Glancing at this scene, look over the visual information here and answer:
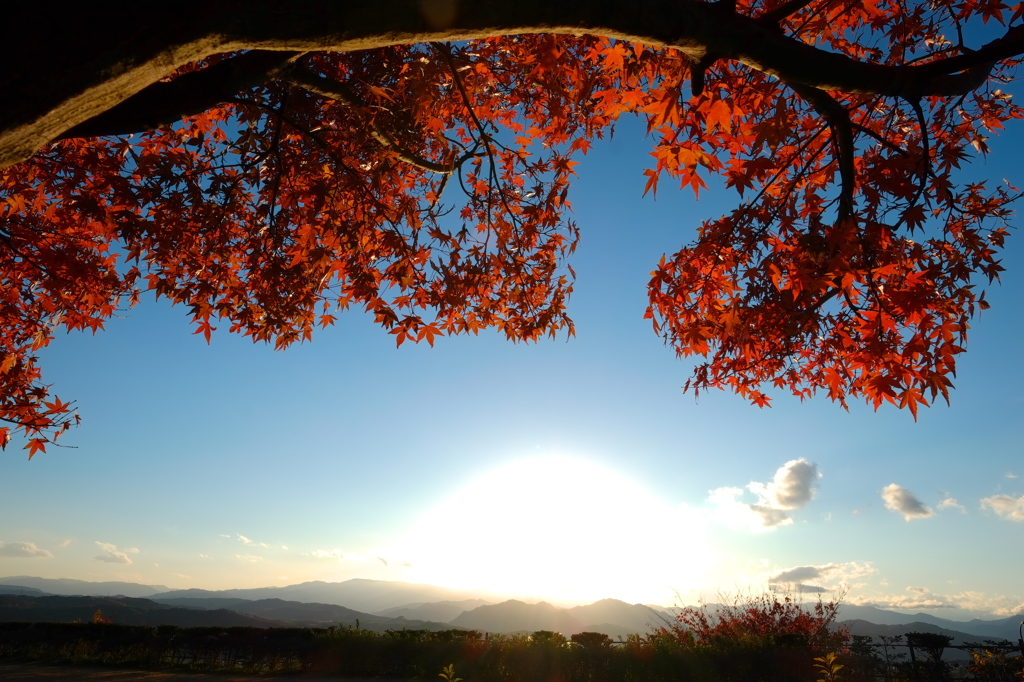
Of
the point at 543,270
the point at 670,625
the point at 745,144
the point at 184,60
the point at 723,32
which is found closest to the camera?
the point at 184,60

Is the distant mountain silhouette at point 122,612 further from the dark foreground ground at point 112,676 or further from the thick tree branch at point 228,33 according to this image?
the thick tree branch at point 228,33

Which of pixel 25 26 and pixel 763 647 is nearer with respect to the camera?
pixel 25 26

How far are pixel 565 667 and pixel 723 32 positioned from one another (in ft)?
40.3

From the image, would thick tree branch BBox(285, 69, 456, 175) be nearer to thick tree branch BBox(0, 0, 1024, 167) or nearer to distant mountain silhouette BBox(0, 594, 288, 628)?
thick tree branch BBox(0, 0, 1024, 167)

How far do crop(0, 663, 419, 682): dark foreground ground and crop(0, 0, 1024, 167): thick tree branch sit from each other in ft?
43.6

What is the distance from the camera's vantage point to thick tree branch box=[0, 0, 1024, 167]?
5.96ft

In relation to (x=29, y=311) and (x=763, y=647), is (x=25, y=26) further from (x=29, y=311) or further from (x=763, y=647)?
(x=763, y=647)

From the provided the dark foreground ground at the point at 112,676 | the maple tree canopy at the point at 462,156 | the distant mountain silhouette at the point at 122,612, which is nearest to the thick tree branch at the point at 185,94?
the maple tree canopy at the point at 462,156

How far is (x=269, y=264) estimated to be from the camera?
5586mm

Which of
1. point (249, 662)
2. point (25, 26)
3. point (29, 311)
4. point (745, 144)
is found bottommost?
point (249, 662)

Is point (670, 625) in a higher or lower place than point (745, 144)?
lower

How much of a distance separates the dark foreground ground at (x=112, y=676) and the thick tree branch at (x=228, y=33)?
13.3m

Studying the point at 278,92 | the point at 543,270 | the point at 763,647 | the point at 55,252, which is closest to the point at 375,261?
the point at 278,92

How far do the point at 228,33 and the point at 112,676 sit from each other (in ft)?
51.6
